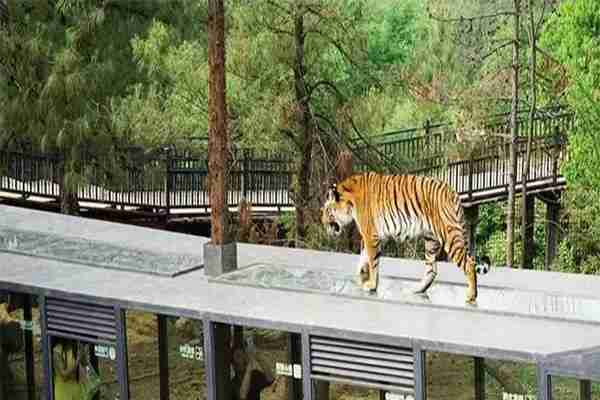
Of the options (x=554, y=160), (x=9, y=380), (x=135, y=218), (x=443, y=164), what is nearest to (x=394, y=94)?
(x=443, y=164)

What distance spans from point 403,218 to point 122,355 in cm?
174

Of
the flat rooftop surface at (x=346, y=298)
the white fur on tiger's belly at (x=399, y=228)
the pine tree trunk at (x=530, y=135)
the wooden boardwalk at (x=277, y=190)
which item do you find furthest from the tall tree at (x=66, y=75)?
the white fur on tiger's belly at (x=399, y=228)

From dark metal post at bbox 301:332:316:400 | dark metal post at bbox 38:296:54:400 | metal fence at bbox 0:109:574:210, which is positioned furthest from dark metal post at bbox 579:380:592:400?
metal fence at bbox 0:109:574:210

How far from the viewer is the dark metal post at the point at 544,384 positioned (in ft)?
18.1

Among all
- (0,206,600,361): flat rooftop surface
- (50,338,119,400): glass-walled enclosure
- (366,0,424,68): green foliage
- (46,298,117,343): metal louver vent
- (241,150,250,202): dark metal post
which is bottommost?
(50,338,119,400): glass-walled enclosure

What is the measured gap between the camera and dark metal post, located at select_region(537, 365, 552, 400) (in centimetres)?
550

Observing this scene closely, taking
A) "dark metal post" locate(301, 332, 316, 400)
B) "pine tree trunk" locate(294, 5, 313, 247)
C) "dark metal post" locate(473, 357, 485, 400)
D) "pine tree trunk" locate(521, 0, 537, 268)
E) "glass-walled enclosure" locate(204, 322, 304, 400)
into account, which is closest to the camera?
"dark metal post" locate(473, 357, 485, 400)

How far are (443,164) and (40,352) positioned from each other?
26.8ft

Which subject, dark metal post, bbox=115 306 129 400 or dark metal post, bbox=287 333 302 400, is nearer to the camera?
dark metal post, bbox=287 333 302 400

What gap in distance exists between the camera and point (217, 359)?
21.7 ft

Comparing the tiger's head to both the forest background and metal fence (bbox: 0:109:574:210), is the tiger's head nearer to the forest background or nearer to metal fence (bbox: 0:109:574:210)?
the forest background

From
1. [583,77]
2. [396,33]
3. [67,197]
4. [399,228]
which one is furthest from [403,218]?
[396,33]

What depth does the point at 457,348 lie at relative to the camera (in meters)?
5.77

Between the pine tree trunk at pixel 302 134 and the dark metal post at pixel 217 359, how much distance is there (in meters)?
6.18
